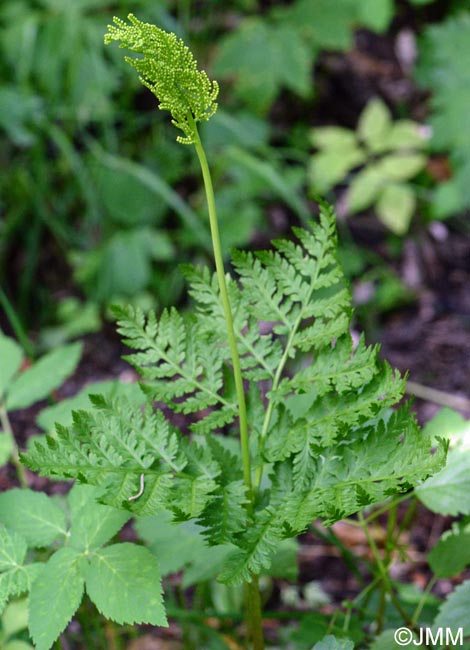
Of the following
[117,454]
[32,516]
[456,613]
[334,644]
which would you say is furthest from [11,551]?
[456,613]

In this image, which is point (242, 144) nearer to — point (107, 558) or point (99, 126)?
point (99, 126)

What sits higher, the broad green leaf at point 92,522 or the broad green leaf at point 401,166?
the broad green leaf at point 92,522

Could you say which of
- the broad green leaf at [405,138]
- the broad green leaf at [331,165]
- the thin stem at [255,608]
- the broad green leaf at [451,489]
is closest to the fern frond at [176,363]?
the thin stem at [255,608]

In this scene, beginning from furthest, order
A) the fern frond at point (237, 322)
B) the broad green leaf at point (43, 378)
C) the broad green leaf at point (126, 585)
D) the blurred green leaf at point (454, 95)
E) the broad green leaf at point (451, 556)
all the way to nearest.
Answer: the blurred green leaf at point (454, 95) < the broad green leaf at point (43, 378) < the broad green leaf at point (451, 556) < the fern frond at point (237, 322) < the broad green leaf at point (126, 585)

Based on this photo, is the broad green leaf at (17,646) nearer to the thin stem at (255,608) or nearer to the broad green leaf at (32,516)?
the broad green leaf at (32,516)

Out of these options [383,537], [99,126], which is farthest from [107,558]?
[99,126]

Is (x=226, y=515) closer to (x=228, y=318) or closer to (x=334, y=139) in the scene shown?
(x=228, y=318)

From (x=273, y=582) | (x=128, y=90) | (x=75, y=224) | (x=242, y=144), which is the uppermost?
(x=128, y=90)
